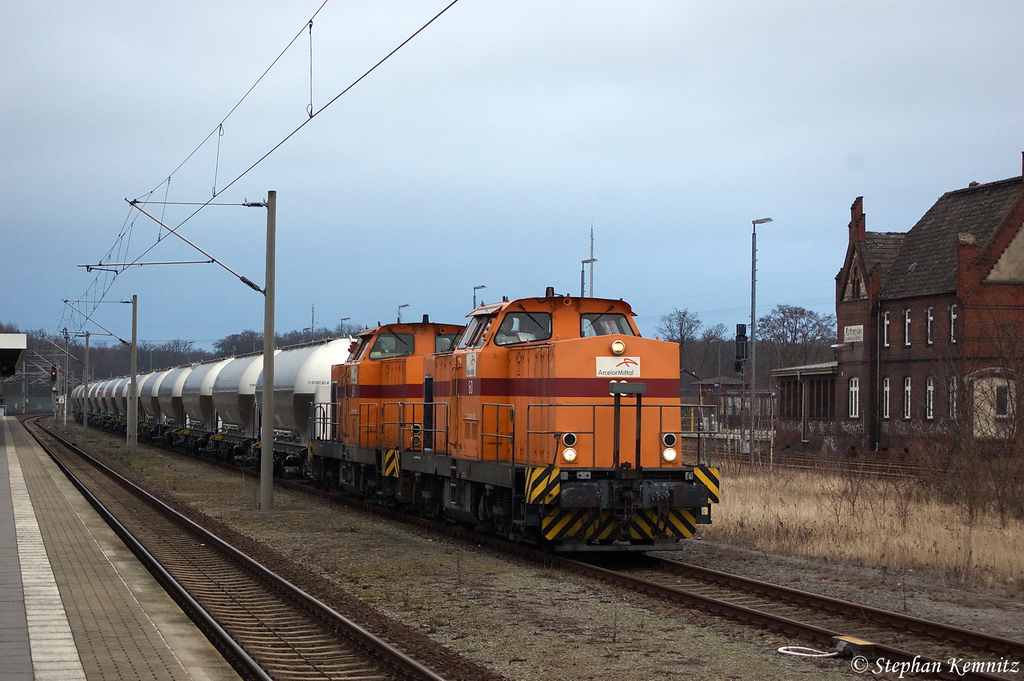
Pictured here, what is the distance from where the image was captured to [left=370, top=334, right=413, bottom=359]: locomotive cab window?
22016 mm

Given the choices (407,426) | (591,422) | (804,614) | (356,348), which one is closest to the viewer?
(804,614)

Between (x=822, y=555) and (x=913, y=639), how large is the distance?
5.56 m

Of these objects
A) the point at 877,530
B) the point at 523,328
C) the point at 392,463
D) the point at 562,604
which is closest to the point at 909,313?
the point at 877,530

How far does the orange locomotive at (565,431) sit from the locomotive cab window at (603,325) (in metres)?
0.02

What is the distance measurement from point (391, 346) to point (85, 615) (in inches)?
476

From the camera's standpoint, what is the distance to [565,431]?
1368cm

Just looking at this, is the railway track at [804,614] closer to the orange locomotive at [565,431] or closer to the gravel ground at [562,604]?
the gravel ground at [562,604]

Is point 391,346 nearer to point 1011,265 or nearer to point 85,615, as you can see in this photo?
point 85,615

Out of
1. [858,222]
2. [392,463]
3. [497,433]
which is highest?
[858,222]

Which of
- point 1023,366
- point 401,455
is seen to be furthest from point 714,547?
point 1023,366

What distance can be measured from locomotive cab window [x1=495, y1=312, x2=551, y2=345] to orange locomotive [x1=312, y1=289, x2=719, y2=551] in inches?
0.7

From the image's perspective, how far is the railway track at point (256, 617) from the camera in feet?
28.7

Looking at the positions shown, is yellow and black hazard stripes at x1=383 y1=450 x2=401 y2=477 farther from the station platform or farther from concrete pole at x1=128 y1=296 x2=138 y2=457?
concrete pole at x1=128 y1=296 x2=138 y2=457

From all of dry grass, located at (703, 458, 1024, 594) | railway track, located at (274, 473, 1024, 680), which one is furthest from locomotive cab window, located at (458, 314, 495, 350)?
dry grass, located at (703, 458, 1024, 594)
